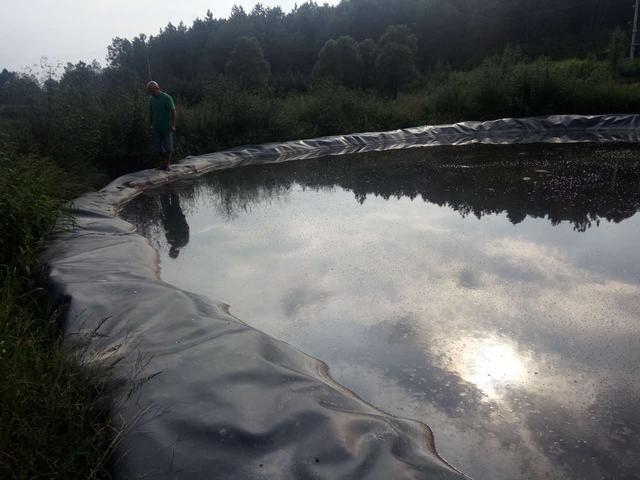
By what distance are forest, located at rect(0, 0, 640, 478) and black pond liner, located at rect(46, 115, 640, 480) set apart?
5.5 inches

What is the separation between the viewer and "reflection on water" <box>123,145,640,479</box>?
212 cm

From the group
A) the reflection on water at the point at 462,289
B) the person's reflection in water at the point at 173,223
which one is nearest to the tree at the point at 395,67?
the reflection on water at the point at 462,289

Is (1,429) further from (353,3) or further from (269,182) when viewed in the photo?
(353,3)

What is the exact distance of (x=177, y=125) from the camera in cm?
896

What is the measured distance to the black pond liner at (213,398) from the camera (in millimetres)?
1549

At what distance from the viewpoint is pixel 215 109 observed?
9320 millimetres

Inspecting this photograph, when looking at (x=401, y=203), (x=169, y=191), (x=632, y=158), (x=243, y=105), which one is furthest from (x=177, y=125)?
(x=632, y=158)

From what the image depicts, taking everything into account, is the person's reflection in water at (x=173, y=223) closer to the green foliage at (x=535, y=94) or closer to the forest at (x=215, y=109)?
the forest at (x=215, y=109)

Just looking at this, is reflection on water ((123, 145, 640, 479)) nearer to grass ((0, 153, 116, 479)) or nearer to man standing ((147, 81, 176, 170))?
man standing ((147, 81, 176, 170))

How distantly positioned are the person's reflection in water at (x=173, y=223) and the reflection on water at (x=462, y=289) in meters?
0.03

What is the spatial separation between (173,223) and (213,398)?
3786 millimetres

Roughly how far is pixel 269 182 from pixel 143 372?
17.2 feet

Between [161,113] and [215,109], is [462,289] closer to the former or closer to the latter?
[161,113]

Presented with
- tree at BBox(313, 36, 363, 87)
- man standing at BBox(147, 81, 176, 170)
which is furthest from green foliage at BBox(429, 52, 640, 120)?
tree at BBox(313, 36, 363, 87)
